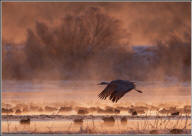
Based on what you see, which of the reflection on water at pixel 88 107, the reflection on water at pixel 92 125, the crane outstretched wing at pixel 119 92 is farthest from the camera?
the reflection on water at pixel 88 107

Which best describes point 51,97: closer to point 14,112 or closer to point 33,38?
point 14,112

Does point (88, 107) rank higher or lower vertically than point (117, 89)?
lower

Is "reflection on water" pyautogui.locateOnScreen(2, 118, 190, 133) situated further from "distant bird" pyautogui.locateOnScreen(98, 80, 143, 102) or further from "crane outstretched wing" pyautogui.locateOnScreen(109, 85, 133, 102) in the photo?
"crane outstretched wing" pyautogui.locateOnScreen(109, 85, 133, 102)

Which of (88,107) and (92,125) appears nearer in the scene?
(92,125)

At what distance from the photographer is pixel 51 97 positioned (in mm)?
17078

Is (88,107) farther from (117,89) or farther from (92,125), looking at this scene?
(117,89)

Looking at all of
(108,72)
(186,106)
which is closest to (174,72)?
(108,72)

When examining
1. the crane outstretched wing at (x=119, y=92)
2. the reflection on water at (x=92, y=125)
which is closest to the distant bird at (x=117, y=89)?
the crane outstretched wing at (x=119, y=92)

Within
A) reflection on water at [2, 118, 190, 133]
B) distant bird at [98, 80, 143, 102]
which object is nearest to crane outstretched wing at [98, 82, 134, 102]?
distant bird at [98, 80, 143, 102]

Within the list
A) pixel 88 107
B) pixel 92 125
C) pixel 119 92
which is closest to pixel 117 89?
pixel 119 92

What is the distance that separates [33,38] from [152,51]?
6.84m

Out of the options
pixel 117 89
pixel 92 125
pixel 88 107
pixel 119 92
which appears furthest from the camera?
pixel 88 107

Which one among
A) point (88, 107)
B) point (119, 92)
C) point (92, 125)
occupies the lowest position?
point (92, 125)

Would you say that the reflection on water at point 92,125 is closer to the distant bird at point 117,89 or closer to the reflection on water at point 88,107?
the reflection on water at point 88,107
